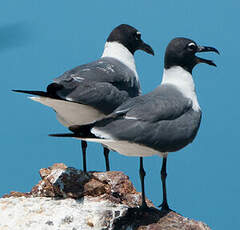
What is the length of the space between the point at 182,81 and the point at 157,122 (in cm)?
79

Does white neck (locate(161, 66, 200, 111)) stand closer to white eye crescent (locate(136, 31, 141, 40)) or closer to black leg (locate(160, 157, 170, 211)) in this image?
black leg (locate(160, 157, 170, 211))

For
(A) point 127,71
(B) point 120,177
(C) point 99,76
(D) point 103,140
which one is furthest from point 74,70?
(D) point 103,140

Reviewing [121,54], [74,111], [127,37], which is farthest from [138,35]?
[74,111]

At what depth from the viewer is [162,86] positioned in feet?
20.0

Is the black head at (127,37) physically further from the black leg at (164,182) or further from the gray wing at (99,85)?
the black leg at (164,182)

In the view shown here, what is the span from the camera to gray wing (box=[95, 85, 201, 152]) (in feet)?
17.5

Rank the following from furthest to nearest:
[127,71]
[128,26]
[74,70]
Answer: [128,26]
[127,71]
[74,70]

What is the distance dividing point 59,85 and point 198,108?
143cm

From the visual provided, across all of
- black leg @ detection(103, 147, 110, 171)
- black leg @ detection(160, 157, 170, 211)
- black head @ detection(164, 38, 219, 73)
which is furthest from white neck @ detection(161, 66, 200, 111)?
black leg @ detection(103, 147, 110, 171)

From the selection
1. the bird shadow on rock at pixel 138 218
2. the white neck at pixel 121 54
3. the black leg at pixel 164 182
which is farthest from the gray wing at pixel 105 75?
the bird shadow on rock at pixel 138 218

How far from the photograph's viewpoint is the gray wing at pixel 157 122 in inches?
210

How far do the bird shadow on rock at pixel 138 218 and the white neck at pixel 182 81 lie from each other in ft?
3.62

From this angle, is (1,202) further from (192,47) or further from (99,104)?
(192,47)

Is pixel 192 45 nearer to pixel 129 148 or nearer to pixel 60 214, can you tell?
pixel 129 148
